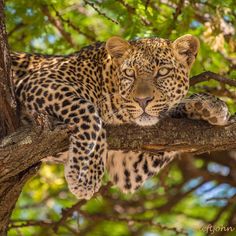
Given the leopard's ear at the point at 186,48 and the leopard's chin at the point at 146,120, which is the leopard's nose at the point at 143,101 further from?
the leopard's ear at the point at 186,48

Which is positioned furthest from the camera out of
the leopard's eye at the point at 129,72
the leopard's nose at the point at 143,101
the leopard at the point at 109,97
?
the leopard's eye at the point at 129,72

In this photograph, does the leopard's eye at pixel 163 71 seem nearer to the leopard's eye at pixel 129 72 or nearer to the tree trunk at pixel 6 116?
the leopard's eye at pixel 129 72

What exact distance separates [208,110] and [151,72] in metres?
0.66

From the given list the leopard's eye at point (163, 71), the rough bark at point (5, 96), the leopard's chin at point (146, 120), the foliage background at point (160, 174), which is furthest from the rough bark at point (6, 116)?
the foliage background at point (160, 174)

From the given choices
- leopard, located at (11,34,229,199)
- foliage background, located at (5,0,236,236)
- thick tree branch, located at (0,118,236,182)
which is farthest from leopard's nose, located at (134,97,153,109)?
foliage background, located at (5,0,236,236)

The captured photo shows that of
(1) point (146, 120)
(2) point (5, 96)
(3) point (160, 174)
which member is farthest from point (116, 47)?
(3) point (160, 174)

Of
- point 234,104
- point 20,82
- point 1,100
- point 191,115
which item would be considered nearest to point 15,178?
point 1,100

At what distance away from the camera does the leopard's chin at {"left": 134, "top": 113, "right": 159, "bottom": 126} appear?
23.6 feet

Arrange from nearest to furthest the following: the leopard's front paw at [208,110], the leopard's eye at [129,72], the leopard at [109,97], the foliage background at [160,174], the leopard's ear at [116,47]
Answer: the leopard at [109,97] < the leopard's front paw at [208,110] < the leopard's eye at [129,72] < the leopard's ear at [116,47] < the foliage background at [160,174]

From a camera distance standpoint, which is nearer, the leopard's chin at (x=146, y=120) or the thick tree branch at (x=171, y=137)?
the thick tree branch at (x=171, y=137)

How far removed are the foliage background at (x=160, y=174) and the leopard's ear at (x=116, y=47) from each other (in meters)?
0.52

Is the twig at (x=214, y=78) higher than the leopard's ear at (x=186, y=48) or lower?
lower

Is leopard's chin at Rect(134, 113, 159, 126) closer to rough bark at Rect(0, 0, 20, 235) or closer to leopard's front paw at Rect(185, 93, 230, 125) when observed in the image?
leopard's front paw at Rect(185, 93, 230, 125)

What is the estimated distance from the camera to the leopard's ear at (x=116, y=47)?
7660 millimetres
